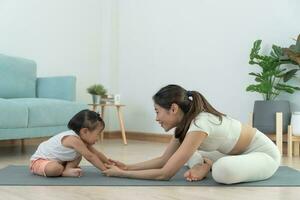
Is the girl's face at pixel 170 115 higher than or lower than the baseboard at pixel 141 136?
higher

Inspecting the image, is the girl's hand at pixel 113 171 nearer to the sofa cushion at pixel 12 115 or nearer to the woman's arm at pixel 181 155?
the woman's arm at pixel 181 155

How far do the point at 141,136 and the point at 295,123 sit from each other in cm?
212

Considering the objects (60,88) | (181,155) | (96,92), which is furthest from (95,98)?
(181,155)

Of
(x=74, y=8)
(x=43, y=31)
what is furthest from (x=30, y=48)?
(x=74, y=8)

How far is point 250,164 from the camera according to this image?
2.47 metres

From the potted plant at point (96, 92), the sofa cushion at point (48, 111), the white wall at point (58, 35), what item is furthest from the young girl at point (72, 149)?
the potted plant at point (96, 92)

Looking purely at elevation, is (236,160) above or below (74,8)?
below

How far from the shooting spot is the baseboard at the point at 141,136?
5305mm

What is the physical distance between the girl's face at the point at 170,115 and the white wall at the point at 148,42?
2103 millimetres

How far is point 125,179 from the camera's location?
101 inches

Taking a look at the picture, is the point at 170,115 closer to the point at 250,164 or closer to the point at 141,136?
the point at 250,164

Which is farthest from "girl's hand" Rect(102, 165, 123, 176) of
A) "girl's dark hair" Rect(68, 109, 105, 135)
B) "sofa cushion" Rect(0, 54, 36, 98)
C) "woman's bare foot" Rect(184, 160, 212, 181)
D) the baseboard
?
the baseboard

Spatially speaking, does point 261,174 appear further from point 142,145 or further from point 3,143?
point 3,143

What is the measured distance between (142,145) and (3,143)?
1.41 meters
